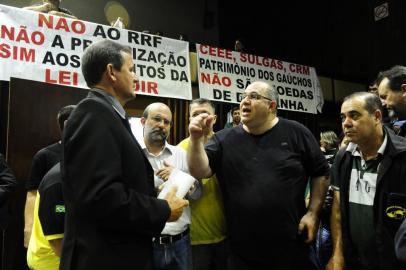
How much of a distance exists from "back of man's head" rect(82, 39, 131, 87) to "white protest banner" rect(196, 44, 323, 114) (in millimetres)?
3144

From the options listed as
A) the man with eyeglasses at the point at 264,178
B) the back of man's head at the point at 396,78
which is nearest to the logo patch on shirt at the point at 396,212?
the man with eyeglasses at the point at 264,178

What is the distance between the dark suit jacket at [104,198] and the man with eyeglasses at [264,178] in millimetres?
766

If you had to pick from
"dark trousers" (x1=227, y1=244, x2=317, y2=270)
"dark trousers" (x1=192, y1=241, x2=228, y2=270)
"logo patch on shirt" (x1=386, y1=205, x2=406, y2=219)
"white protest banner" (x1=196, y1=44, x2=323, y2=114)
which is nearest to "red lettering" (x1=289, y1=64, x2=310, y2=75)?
"white protest banner" (x1=196, y1=44, x2=323, y2=114)

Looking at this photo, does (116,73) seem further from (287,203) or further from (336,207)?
(336,207)

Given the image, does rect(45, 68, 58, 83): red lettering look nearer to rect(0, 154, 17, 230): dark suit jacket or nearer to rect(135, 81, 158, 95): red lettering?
rect(135, 81, 158, 95): red lettering

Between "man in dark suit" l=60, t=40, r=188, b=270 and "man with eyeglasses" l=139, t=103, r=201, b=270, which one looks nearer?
"man in dark suit" l=60, t=40, r=188, b=270

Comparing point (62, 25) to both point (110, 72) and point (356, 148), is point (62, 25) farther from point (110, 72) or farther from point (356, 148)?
point (356, 148)

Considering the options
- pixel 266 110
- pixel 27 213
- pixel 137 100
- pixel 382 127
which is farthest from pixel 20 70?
pixel 382 127

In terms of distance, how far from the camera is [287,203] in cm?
225

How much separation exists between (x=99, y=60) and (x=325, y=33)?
6.89 metres

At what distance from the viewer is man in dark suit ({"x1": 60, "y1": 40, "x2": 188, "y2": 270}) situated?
1.34 metres

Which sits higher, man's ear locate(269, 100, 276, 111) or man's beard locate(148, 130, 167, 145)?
man's ear locate(269, 100, 276, 111)

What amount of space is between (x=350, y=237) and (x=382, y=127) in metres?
0.63

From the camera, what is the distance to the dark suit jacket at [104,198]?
4.39ft
